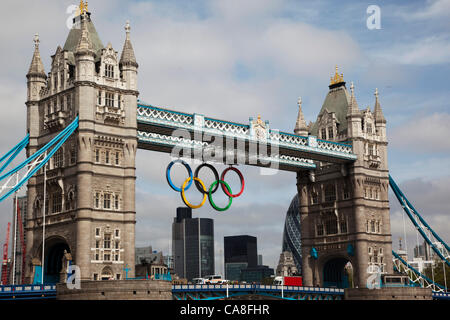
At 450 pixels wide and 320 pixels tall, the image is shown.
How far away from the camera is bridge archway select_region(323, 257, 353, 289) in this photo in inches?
4242

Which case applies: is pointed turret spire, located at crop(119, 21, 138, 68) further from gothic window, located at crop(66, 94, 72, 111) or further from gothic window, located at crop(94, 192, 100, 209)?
gothic window, located at crop(94, 192, 100, 209)

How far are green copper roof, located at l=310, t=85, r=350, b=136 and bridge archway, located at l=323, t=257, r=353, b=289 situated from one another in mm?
20239

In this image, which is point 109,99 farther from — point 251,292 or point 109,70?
point 251,292

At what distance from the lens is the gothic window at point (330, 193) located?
107 meters

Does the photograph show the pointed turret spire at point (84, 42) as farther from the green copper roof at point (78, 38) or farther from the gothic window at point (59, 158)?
the gothic window at point (59, 158)

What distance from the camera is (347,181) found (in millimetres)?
105250

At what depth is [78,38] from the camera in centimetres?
8144

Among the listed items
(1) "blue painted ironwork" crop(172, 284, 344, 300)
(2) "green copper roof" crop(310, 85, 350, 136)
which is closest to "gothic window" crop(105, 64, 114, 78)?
(1) "blue painted ironwork" crop(172, 284, 344, 300)

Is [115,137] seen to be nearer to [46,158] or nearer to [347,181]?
[46,158]

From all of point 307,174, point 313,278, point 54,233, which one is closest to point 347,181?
point 307,174

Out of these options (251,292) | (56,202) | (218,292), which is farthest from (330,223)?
(56,202)

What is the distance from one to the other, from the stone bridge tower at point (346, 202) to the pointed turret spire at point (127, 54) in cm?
3655

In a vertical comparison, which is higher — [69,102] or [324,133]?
[324,133]

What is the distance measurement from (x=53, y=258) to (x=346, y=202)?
4531cm
